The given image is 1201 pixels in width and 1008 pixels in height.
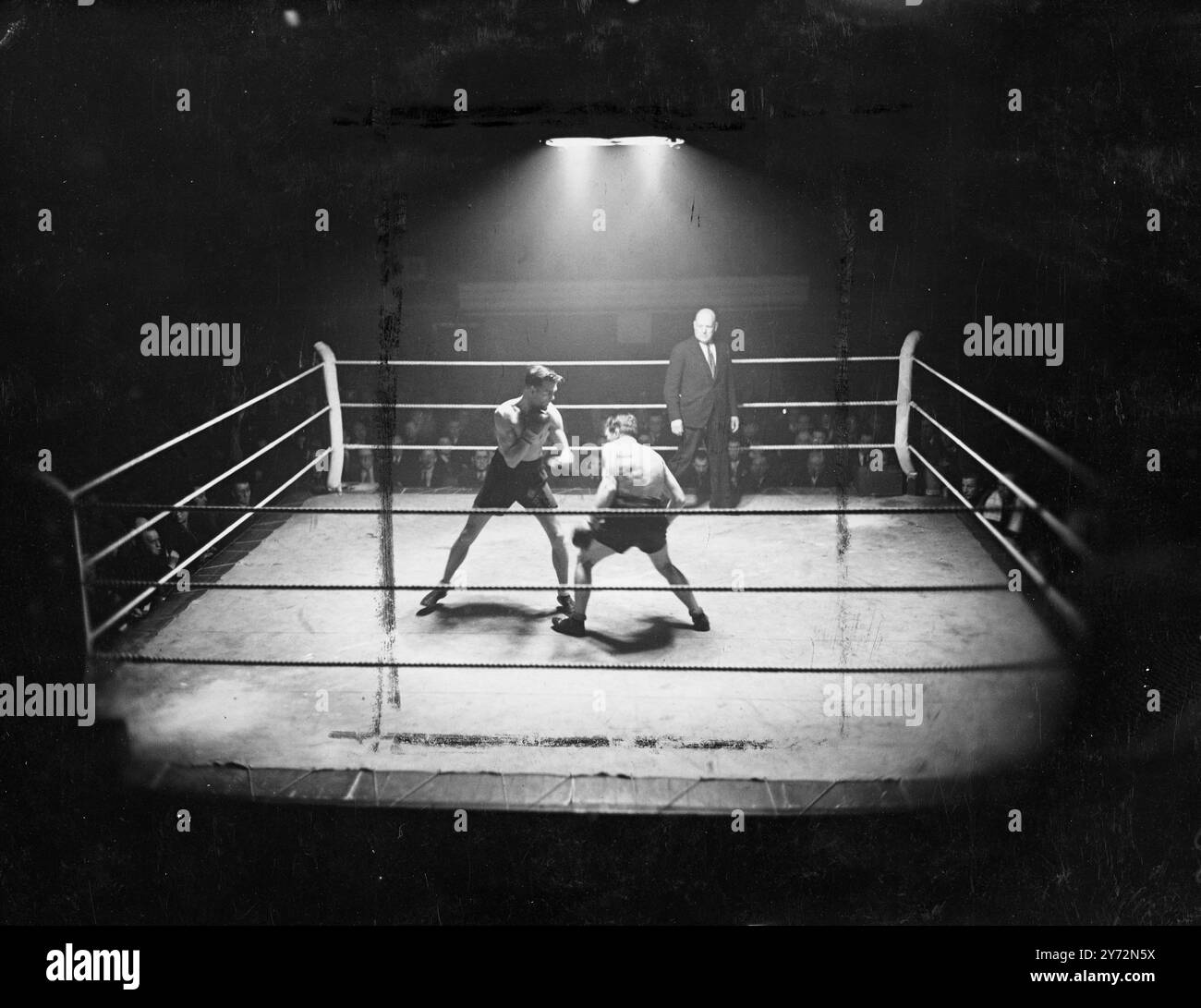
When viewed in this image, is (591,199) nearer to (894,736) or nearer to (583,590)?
(583,590)

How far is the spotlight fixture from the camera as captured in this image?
310 cm

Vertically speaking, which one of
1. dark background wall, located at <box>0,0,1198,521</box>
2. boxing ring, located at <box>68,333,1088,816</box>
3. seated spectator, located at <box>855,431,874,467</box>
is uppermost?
dark background wall, located at <box>0,0,1198,521</box>

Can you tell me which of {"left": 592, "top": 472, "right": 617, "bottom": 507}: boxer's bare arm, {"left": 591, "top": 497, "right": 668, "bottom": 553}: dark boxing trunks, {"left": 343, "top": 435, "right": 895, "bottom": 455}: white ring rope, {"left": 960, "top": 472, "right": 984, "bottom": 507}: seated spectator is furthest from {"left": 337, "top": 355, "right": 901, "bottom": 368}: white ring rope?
{"left": 960, "top": 472, "right": 984, "bottom": 507}: seated spectator

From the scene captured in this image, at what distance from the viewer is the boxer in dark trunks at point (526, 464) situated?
3310 mm

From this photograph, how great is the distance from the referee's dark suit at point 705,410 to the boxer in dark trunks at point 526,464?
1.63 ft

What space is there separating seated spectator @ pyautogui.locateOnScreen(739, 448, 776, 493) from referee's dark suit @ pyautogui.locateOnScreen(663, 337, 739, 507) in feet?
0.28

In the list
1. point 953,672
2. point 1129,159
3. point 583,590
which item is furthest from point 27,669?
point 1129,159

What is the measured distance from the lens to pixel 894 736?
10.0 ft

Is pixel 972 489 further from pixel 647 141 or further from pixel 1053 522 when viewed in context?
pixel 647 141

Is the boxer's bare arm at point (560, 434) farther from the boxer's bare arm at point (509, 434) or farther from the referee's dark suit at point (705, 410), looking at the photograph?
the referee's dark suit at point (705, 410)

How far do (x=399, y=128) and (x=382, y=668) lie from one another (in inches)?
73.9

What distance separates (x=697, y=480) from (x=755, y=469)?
271 mm

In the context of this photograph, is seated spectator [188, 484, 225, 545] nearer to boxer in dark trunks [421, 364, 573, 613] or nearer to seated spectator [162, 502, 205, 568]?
seated spectator [162, 502, 205, 568]

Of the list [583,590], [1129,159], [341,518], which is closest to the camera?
[1129,159]
